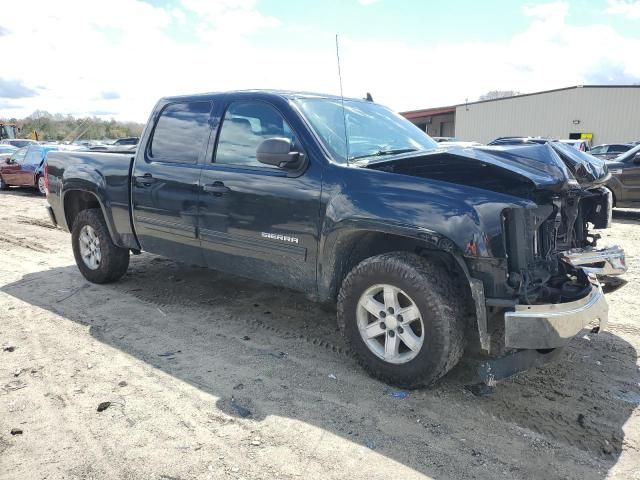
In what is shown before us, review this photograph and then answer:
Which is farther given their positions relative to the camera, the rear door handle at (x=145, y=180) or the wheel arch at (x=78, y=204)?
the wheel arch at (x=78, y=204)

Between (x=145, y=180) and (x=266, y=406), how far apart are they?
267cm

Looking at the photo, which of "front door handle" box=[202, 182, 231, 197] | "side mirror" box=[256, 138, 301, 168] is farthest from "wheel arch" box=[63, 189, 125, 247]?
"side mirror" box=[256, 138, 301, 168]

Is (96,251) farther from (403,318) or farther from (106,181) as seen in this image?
(403,318)

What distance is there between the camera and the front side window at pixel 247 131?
407cm

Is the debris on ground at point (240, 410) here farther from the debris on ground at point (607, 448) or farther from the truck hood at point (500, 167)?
the debris on ground at point (607, 448)

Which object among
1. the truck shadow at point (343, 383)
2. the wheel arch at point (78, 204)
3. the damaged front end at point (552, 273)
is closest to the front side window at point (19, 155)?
the wheel arch at point (78, 204)

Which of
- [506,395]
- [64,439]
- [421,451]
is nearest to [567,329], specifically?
[506,395]

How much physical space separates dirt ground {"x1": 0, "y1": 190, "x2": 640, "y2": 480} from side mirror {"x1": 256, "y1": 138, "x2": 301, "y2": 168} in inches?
59.6

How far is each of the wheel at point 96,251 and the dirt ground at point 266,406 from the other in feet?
2.33

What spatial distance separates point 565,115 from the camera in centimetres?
3123

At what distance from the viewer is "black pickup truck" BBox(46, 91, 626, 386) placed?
3082 mm

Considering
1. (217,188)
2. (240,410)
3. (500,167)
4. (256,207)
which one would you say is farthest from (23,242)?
(500,167)

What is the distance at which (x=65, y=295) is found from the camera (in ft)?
18.2

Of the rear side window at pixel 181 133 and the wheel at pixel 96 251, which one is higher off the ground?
the rear side window at pixel 181 133
